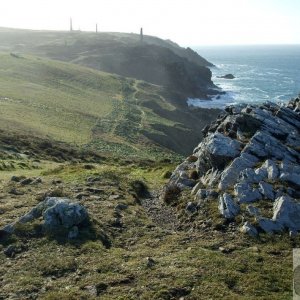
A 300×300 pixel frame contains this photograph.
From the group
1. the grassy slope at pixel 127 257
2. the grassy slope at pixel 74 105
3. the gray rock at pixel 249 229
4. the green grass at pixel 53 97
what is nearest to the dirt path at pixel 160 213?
the grassy slope at pixel 127 257

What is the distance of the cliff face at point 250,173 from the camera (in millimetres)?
19859

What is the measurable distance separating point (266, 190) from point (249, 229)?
11.0ft

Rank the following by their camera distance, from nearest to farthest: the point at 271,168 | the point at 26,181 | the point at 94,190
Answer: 1. the point at 271,168
2. the point at 94,190
3. the point at 26,181

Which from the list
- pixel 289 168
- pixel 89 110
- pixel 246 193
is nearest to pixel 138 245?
pixel 246 193

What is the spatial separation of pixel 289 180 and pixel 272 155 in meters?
2.80

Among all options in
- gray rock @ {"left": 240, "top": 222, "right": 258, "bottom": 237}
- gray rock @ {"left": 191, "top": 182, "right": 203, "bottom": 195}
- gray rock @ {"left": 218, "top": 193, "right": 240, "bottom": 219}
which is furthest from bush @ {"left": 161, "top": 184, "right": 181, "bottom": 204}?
gray rock @ {"left": 240, "top": 222, "right": 258, "bottom": 237}

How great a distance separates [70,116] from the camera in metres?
71.7

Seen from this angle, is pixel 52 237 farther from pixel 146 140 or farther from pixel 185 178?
pixel 146 140

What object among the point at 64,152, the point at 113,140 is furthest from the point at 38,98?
the point at 64,152

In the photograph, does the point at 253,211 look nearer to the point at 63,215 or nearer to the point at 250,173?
the point at 250,173

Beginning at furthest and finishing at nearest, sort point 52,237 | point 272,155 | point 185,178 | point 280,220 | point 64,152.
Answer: point 64,152
point 185,178
point 272,155
point 280,220
point 52,237

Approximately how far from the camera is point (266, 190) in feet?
70.4

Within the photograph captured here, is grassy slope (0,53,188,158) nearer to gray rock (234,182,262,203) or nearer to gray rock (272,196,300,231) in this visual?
gray rock (234,182,262,203)

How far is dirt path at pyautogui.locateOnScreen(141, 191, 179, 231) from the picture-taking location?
2195 cm
